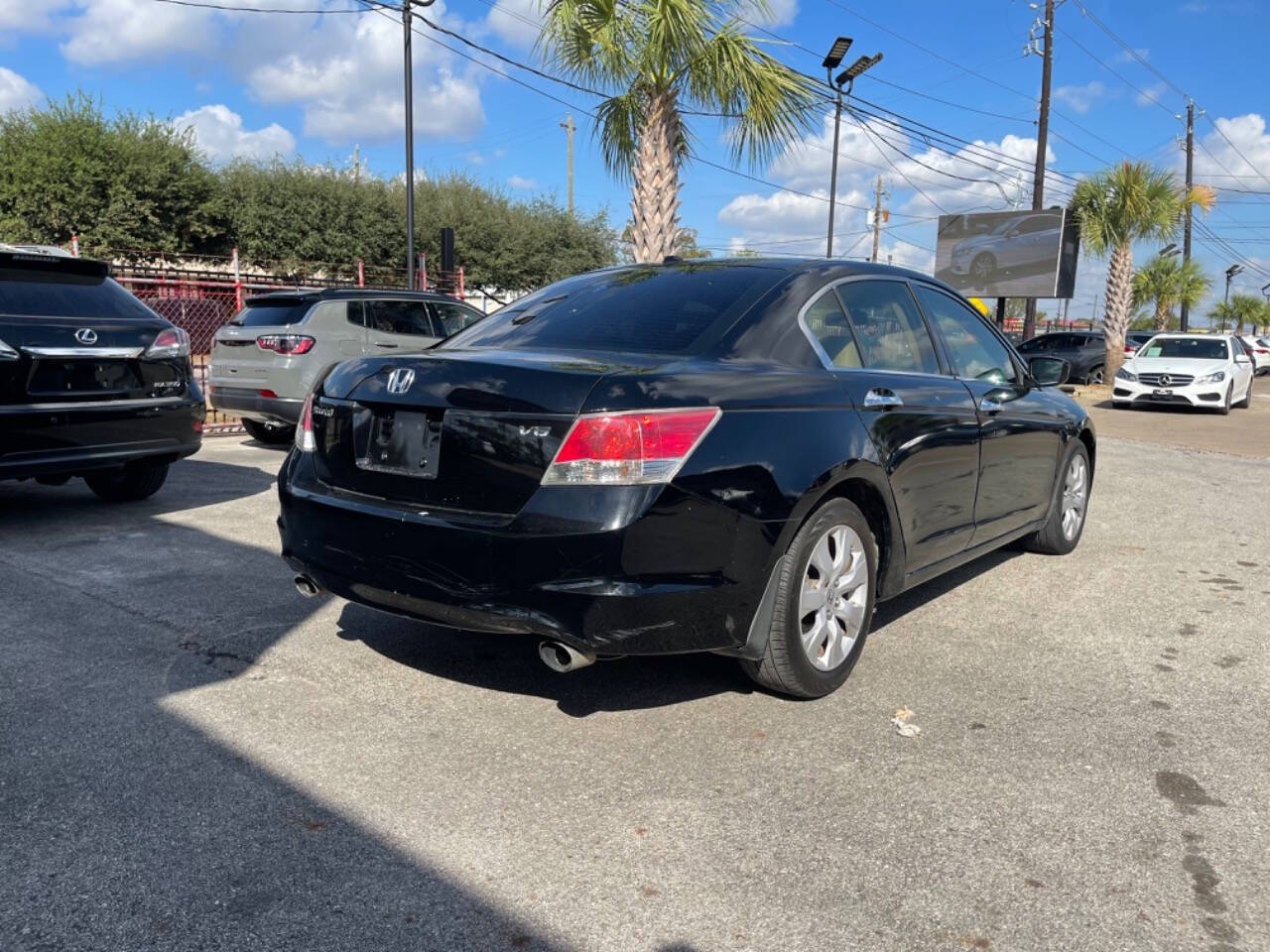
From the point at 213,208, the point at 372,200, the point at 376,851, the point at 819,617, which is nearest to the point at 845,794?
the point at 819,617

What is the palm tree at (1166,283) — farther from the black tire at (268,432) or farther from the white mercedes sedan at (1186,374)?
the black tire at (268,432)

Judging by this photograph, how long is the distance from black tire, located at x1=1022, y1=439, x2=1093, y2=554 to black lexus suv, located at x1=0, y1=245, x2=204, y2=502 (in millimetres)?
5304

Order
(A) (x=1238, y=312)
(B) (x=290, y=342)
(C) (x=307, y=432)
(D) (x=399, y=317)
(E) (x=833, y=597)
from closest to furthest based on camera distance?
(E) (x=833, y=597) < (C) (x=307, y=432) < (B) (x=290, y=342) < (D) (x=399, y=317) < (A) (x=1238, y=312)

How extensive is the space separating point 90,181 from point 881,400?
99.5ft

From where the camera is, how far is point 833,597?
11.9ft

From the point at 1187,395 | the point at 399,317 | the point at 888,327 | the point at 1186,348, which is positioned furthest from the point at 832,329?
the point at 1186,348

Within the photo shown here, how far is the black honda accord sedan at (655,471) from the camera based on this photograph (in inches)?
118

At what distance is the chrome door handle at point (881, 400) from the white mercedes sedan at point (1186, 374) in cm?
1687

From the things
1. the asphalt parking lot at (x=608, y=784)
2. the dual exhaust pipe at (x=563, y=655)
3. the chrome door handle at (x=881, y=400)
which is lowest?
the asphalt parking lot at (x=608, y=784)

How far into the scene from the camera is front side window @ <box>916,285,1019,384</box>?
4754 millimetres

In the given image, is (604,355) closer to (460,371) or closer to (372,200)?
(460,371)

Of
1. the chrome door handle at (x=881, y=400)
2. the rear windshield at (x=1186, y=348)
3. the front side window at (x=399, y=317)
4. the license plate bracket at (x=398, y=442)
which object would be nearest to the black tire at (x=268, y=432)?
the front side window at (x=399, y=317)

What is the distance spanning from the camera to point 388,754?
10.2 ft

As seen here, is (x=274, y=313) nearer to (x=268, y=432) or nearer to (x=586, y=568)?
(x=268, y=432)
